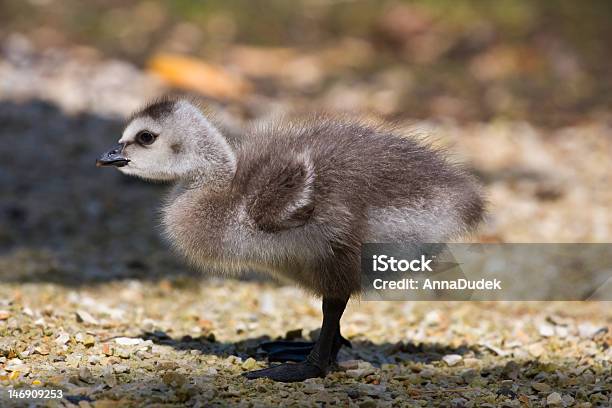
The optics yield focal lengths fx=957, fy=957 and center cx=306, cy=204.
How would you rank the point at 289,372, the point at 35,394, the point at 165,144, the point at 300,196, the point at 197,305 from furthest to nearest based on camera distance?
the point at 197,305 → the point at 165,144 → the point at 289,372 → the point at 300,196 → the point at 35,394

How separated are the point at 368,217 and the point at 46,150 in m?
4.68

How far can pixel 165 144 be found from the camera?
4113 millimetres

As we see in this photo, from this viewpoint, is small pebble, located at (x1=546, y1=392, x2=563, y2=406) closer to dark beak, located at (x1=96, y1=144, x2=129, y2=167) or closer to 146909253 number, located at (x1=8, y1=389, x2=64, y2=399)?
146909253 number, located at (x1=8, y1=389, x2=64, y2=399)

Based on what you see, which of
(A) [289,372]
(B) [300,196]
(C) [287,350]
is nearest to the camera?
(B) [300,196]

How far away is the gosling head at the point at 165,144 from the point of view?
409 cm

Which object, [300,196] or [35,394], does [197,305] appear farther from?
Result: [35,394]

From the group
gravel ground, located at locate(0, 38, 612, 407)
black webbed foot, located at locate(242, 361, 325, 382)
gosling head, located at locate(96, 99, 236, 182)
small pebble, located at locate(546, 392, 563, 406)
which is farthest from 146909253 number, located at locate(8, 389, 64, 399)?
small pebble, located at locate(546, 392, 563, 406)

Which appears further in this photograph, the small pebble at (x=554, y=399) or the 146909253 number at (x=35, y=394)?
the small pebble at (x=554, y=399)

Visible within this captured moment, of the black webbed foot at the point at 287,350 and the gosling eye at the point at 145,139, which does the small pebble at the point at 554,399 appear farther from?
the gosling eye at the point at 145,139

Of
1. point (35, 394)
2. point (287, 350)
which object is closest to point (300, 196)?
point (287, 350)

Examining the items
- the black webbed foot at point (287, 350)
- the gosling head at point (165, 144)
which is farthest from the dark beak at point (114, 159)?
the black webbed foot at point (287, 350)

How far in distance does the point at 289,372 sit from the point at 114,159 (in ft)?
3.87

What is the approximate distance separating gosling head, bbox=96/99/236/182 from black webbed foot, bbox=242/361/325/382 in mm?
862

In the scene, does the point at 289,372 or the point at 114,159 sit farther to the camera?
the point at 114,159
